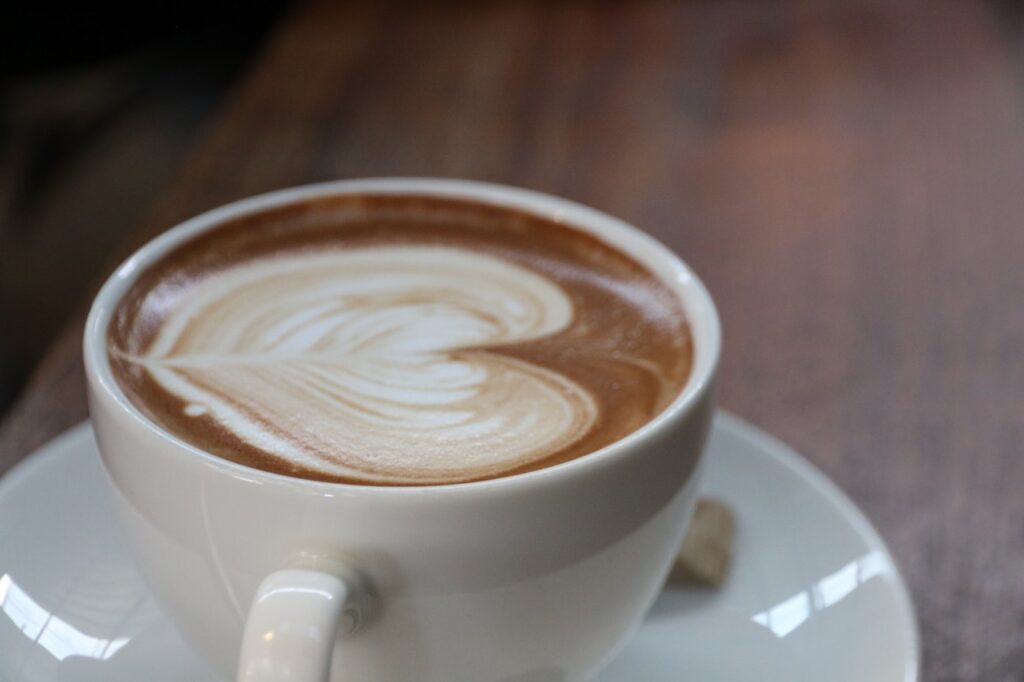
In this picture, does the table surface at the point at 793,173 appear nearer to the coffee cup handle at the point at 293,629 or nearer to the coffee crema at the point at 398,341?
the coffee crema at the point at 398,341

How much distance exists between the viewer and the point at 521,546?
0.47 meters

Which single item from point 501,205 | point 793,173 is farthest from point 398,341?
point 793,173

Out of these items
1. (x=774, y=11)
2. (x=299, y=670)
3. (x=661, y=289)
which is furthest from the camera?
(x=774, y=11)

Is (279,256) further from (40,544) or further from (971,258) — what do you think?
(971,258)

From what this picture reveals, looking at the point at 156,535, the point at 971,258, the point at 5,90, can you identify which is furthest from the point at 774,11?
the point at 156,535

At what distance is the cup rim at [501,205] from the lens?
46cm

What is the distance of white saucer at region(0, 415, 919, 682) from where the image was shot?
56 centimetres

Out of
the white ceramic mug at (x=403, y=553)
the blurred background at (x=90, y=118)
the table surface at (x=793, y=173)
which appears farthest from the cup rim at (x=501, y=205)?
the blurred background at (x=90, y=118)

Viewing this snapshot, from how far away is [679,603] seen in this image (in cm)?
63

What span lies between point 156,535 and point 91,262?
1.47 meters

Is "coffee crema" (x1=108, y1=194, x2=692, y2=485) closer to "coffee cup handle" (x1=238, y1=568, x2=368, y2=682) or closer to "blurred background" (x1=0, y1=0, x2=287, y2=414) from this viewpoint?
"coffee cup handle" (x1=238, y1=568, x2=368, y2=682)

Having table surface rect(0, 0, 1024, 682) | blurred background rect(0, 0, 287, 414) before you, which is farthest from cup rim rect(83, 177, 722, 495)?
blurred background rect(0, 0, 287, 414)

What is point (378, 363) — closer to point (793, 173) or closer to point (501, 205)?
point (501, 205)

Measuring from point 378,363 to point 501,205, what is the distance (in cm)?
18
